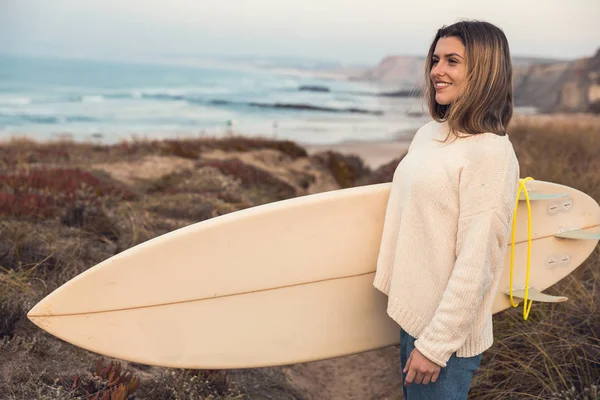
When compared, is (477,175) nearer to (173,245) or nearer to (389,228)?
(389,228)

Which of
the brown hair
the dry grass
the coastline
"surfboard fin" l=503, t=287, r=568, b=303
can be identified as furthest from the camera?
the coastline

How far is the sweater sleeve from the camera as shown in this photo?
Result: 1.73 metres

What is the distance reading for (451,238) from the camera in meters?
1.85

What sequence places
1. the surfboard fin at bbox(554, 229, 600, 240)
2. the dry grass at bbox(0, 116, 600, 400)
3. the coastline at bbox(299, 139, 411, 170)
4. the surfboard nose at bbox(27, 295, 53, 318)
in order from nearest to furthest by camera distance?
the surfboard nose at bbox(27, 295, 53, 318)
the dry grass at bbox(0, 116, 600, 400)
the surfboard fin at bbox(554, 229, 600, 240)
the coastline at bbox(299, 139, 411, 170)

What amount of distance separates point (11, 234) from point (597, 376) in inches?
134

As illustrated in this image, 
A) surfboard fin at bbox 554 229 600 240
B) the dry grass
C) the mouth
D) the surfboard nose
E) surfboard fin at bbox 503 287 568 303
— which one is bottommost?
the dry grass

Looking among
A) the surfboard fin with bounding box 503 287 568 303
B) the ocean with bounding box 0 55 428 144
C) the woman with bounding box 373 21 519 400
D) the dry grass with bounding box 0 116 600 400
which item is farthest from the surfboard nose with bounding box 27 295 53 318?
the ocean with bounding box 0 55 428 144

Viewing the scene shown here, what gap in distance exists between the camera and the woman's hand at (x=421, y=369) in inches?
70.7

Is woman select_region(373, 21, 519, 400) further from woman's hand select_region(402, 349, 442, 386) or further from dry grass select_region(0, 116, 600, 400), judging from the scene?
dry grass select_region(0, 116, 600, 400)

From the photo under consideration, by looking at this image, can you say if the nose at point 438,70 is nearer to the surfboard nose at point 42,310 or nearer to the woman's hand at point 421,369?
the woman's hand at point 421,369

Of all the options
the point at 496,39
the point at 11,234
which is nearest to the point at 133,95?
the point at 11,234

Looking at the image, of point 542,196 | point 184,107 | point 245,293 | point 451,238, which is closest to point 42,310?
point 245,293

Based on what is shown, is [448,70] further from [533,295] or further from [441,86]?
[533,295]

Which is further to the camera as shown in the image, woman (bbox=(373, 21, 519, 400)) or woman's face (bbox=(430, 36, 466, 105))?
woman's face (bbox=(430, 36, 466, 105))
